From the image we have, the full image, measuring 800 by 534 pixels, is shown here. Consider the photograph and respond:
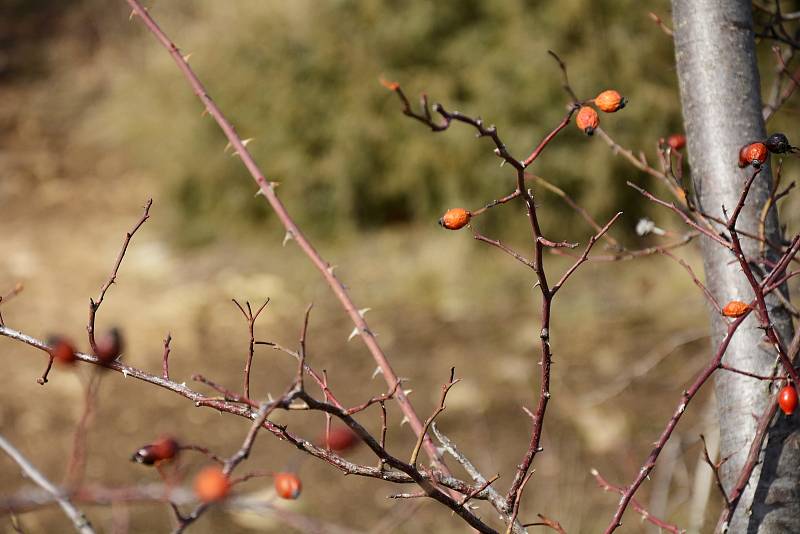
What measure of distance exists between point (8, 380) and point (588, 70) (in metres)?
3.44

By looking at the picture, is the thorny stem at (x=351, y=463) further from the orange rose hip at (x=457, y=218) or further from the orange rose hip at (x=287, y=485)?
the orange rose hip at (x=457, y=218)

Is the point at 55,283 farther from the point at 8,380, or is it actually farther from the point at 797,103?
the point at 797,103

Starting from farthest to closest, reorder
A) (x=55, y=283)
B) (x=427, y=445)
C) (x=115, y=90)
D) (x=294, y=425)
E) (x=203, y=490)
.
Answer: (x=115, y=90) < (x=55, y=283) < (x=294, y=425) < (x=427, y=445) < (x=203, y=490)

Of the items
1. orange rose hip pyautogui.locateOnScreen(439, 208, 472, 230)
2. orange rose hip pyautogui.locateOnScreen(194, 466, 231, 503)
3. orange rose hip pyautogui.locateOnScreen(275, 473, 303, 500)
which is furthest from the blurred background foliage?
orange rose hip pyautogui.locateOnScreen(194, 466, 231, 503)

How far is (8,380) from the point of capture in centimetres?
428

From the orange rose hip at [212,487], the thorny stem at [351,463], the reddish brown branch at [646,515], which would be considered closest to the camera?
the orange rose hip at [212,487]

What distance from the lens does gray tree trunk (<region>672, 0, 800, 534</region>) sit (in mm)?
1104

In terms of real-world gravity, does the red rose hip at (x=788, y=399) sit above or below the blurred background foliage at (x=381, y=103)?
below

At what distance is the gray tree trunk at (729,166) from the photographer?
3.62 ft

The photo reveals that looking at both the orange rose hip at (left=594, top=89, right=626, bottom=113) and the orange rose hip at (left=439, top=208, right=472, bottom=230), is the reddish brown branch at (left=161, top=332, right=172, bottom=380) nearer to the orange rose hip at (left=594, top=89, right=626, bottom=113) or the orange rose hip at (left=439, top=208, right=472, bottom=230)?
the orange rose hip at (left=439, top=208, right=472, bottom=230)

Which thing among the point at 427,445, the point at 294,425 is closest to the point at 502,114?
the point at 294,425

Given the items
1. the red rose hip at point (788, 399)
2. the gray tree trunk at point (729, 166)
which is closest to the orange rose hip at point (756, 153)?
the gray tree trunk at point (729, 166)

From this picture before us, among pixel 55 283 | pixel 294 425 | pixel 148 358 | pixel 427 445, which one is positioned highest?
pixel 55 283

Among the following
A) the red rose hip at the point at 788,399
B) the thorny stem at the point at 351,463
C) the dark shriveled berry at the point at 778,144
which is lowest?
the thorny stem at the point at 351,463
